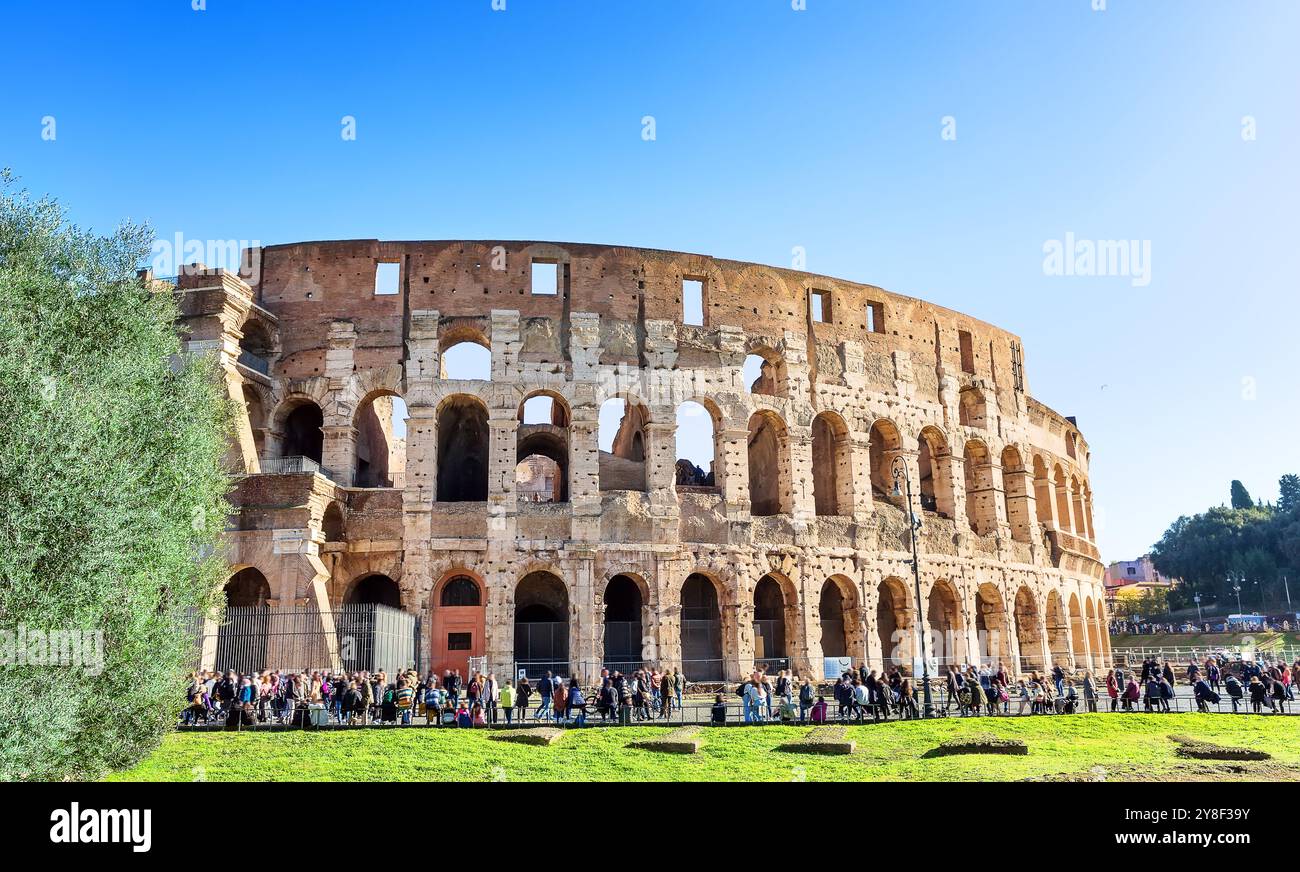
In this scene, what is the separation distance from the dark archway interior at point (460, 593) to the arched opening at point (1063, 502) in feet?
80.0

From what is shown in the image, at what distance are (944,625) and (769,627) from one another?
730 cm

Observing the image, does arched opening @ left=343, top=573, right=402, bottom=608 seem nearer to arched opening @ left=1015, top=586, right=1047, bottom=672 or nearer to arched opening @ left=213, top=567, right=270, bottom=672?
arched opening @ left=213, top=567, right=270, bottom=672

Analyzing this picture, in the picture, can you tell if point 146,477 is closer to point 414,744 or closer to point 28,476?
point 28,476

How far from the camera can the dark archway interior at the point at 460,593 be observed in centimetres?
2561

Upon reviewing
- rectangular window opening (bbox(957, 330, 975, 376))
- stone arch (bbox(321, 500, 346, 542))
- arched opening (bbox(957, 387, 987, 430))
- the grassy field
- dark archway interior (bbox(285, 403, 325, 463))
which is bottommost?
the grassy field

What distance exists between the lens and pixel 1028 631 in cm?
3338

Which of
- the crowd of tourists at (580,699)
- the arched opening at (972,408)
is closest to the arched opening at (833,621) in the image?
the crowd of tourists at (580,699)

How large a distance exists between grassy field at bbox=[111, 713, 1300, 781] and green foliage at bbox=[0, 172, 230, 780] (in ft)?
4.56

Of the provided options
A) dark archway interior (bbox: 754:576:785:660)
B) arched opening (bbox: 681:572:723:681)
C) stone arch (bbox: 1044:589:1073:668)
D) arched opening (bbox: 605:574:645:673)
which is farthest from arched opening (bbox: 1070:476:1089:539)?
arched opening (bbox: 605:574:645:673)

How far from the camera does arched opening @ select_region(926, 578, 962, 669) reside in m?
29.8
